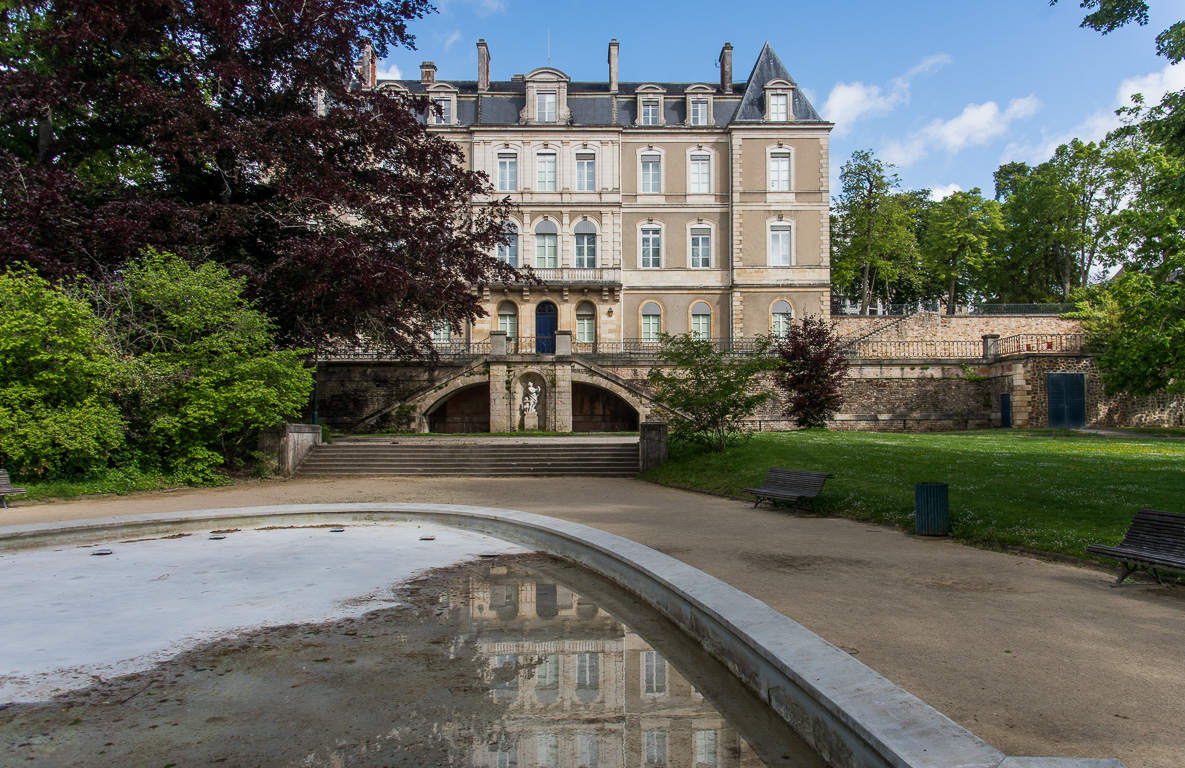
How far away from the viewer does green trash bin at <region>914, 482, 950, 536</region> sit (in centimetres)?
956

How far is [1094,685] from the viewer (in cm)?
427

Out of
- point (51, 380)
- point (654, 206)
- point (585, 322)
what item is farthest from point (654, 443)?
point (654, 206)

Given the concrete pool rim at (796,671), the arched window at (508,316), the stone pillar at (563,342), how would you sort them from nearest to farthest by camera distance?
the concrete pool rim at (796,671), the stone pillar at (563,342), the arched window at (508,316)

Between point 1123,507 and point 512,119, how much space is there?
3556cm

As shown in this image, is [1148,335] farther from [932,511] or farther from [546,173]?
[546,173]

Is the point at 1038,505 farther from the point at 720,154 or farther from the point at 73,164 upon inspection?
the point at 720,154

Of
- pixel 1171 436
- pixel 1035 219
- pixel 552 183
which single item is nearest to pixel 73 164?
pixel 552 183

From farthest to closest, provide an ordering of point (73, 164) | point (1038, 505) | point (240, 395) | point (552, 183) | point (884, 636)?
point (552, 183) < point (73, 164) < point (240, 395) < point (1038, 505) < point (884, 636)

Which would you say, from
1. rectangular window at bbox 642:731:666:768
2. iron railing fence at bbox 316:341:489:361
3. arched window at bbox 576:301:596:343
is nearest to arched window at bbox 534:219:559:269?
arched window at bbox 576:301:596:343

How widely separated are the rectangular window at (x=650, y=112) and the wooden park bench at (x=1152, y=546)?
35.7 meters

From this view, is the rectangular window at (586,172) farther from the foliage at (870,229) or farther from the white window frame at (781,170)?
the foliage at (870,229)

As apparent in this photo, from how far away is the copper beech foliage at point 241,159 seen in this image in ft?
56.0

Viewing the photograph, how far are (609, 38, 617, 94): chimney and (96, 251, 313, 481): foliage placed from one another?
28521mm

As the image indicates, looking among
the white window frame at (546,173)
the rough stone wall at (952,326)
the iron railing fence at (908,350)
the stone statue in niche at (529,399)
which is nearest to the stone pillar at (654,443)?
the stone statue in niche at (529,399)
